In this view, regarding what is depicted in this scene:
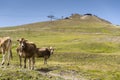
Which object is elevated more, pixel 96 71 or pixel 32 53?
pixel 32 53

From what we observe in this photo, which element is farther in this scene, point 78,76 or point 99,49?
point 99,49

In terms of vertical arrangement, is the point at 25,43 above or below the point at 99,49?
above

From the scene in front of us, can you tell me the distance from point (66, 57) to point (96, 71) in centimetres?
2262

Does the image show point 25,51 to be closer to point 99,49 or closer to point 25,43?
point 25,43

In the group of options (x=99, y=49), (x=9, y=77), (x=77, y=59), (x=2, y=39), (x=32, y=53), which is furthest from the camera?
(x=99, y=49)

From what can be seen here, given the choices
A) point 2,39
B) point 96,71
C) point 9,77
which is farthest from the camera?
point 96,71

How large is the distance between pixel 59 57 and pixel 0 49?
3195cm

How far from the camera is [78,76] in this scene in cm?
3441

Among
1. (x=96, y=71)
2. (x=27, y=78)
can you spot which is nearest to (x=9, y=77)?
(x=27, y=78)

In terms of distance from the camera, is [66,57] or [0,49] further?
[66,57]

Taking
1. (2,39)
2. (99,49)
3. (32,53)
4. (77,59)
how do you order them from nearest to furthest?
(2,39), (32,53), (77,59), (99,49)

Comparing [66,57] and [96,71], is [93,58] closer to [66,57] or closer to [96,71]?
[66,57]

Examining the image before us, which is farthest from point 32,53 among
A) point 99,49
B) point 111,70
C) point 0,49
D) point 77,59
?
point 99,49

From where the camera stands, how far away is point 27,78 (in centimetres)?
2325
